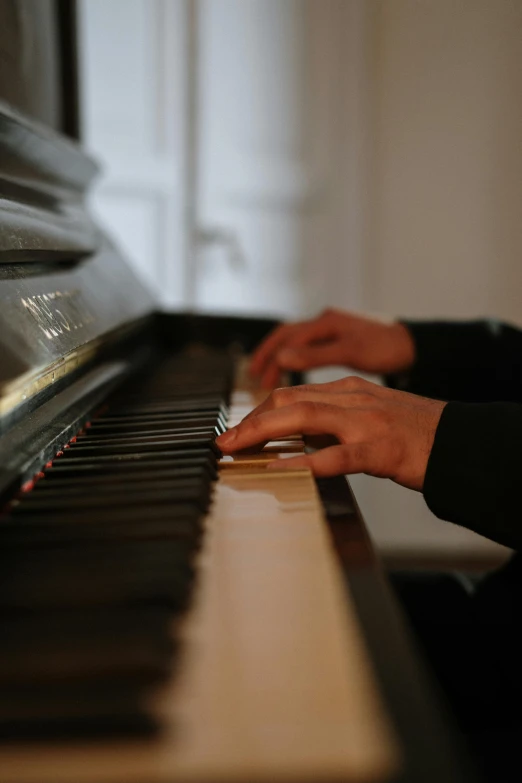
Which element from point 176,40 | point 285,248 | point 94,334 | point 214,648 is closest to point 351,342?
point 94,334

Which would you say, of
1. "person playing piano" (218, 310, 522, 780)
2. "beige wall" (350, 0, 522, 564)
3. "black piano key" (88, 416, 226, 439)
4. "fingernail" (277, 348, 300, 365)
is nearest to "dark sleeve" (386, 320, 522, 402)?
"person playing piano" (218, 310, 522, 780)

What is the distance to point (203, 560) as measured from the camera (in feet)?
1.61

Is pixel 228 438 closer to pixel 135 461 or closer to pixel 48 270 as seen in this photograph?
pixel 135 461

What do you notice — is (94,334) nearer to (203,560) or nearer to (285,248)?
(203,560)

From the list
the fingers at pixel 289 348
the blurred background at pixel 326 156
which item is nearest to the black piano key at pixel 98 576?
the fingers at pixel 289 348

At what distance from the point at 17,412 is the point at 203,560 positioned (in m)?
0.21

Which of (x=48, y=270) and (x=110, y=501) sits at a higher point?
(x=48, y=270)

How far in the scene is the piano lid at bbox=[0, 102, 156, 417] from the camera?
649 mm

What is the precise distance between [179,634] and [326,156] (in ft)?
8.11

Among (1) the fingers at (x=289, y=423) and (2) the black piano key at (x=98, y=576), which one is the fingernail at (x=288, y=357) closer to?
(1) the fingers at (x=289, y=423)

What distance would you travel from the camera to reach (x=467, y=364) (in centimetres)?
130

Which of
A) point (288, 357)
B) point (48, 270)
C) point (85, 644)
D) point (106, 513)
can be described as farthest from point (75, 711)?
point (288, 357)

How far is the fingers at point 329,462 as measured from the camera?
67 centimetres

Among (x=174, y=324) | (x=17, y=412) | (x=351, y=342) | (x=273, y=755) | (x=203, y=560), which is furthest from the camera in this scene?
(x=174, y=324)
